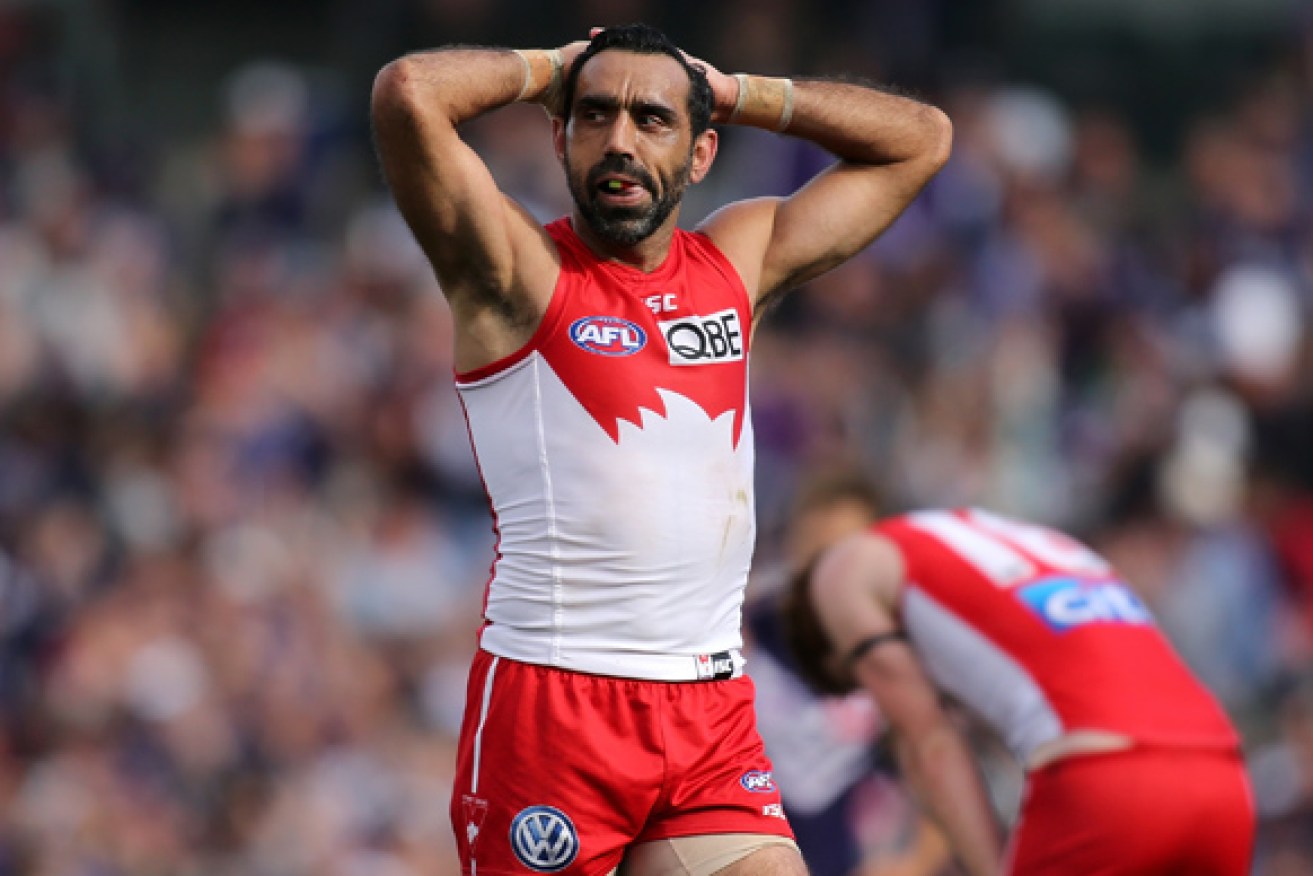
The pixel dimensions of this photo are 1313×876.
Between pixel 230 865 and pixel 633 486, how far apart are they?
658 cm

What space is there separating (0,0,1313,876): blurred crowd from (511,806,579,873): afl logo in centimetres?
515

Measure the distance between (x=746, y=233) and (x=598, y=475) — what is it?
0.89 m

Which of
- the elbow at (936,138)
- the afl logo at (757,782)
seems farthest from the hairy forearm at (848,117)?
the afl logo at (757,782)

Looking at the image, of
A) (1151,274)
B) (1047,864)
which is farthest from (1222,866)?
(1151,274)

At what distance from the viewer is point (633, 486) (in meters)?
4.82

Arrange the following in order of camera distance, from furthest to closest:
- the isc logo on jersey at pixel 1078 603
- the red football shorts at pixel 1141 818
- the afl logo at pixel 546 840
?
1. the isc logo on jersey at pixel 1078 603
2. the red football shorts at pixel 1141 818
3. the afl logo at pixel 546 840

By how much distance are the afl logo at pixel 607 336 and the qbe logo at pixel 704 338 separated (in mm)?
82

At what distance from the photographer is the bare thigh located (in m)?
4.76

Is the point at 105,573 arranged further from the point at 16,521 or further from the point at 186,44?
the point at 186,44

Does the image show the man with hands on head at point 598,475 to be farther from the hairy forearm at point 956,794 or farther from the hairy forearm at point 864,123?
the hairy forearm at point 956,794

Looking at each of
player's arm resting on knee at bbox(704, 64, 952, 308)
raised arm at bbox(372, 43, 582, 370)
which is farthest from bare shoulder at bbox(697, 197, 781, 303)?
raised arm at bbox(372, 43, 582, 370)

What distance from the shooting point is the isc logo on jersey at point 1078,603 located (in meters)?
5.77

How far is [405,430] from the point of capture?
12.3m

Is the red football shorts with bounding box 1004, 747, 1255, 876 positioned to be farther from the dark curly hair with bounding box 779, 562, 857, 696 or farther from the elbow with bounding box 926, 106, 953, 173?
the elbow with bounding box 926, 106, 953, 173
